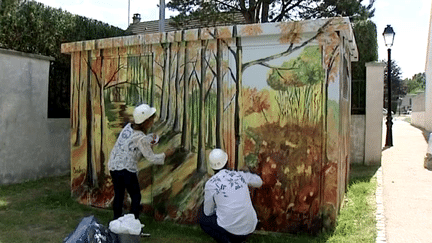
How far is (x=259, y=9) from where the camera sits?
55.6ft

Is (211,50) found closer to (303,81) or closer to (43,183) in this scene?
(303,81)

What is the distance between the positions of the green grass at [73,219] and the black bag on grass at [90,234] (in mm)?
999

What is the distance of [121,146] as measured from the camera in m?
5.29

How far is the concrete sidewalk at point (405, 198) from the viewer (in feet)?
Result: 17.4

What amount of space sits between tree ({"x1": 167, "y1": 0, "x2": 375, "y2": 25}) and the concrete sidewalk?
21.8 ft

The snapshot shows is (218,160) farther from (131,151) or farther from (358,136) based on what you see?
(358,136)

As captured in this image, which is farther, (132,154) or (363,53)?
(363,53)

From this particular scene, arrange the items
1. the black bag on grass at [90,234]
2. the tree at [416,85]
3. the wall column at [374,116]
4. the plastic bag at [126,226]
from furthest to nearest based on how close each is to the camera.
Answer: the tree at [416,85], the wall column at [374,116], the plastic bag at [126,226], the black bag on grass at [90,234]

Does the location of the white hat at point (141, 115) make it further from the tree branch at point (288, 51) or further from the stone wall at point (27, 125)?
the stone wall at point (27, 125)

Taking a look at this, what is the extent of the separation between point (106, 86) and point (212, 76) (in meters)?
2.07

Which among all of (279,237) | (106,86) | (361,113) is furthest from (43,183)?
(361,113)

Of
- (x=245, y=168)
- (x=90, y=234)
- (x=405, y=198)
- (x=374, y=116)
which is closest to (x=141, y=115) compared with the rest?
(x=245, y=168)

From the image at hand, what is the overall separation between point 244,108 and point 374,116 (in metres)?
6.42

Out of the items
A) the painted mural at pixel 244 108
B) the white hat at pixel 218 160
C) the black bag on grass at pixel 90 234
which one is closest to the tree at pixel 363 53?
the painted mural at pixel 244 108
